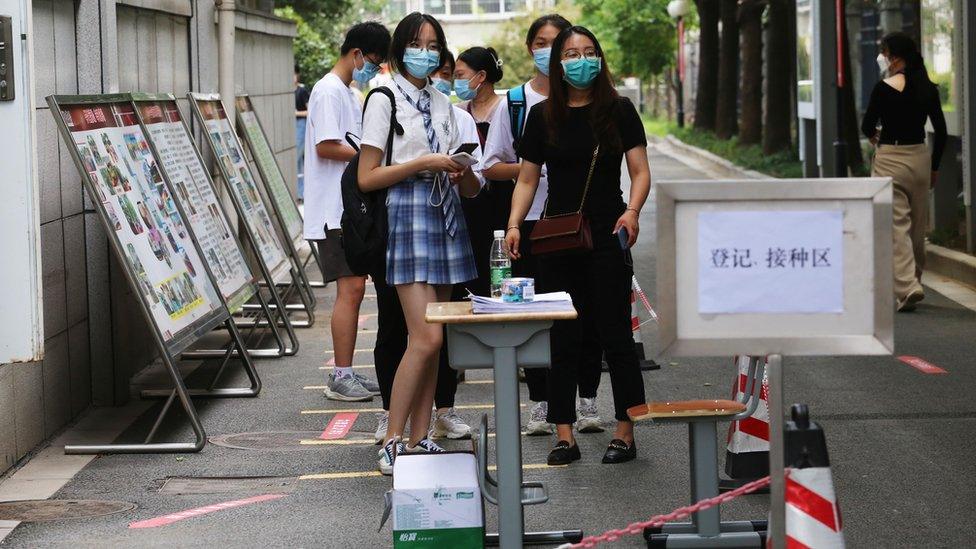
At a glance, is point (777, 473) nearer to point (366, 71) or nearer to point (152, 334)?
point (152, 334)

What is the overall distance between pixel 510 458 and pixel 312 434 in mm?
2917

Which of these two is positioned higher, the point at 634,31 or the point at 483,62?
the point at 634,31

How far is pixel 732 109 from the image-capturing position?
113 feet

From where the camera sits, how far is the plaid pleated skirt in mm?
6617

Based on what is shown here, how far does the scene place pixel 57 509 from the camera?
6.49 m

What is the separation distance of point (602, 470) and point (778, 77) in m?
21.2

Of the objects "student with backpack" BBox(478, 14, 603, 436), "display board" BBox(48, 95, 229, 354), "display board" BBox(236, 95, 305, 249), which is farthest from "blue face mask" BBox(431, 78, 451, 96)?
"display board" BBox(236, 95, 305, 249)

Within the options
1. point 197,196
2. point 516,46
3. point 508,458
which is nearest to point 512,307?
point 508,458

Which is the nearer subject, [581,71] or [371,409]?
[581,71]

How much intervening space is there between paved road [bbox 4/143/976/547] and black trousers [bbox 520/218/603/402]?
261mm

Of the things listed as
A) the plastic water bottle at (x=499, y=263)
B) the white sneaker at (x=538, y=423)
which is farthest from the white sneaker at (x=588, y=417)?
the plastic water bottle at (x=499, y=263)

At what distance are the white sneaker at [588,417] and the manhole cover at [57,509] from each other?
7.63 feet

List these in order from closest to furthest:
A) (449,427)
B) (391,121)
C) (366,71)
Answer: (391,121) < (449,427) < (366,71)

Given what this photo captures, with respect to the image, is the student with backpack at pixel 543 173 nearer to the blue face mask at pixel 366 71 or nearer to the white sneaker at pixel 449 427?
the white sneaker at pixel 449 427
